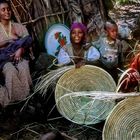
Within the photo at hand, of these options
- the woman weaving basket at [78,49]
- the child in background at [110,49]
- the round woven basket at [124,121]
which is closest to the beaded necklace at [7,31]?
the woman weaving basket at [78,49]

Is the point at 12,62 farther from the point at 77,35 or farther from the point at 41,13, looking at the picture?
the point at 41,13

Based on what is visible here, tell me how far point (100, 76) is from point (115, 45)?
0.76m

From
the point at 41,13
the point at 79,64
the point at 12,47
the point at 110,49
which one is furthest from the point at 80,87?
the point at 41,13

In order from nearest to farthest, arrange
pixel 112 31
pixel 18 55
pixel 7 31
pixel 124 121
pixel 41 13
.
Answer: pixel 124 121 < pixel 18 55 < pixel 112 31 < pixel 7 31 < pixel 41 13

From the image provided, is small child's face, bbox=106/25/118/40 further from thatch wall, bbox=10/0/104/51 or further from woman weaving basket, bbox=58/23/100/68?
thatch wall, bbox=10/0/104/51

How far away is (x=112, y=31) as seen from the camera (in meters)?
5.21

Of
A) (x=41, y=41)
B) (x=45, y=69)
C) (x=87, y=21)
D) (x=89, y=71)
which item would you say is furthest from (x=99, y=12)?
(x=89, y=71)

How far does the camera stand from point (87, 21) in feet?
21.0

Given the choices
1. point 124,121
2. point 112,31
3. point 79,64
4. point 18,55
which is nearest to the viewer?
point 124,121

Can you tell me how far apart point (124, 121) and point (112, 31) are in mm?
1613

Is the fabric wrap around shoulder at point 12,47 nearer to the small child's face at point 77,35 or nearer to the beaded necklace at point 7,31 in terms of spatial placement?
the beaded necklace at point 7,31

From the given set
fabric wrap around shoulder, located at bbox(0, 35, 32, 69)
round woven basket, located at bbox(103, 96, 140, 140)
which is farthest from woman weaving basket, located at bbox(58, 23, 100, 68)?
round woven basket, located at bbox(103, 96, 140, 140)

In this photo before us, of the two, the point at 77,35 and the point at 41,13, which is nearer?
the point at 77,35

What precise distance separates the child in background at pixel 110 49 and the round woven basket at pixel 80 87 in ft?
1.66
